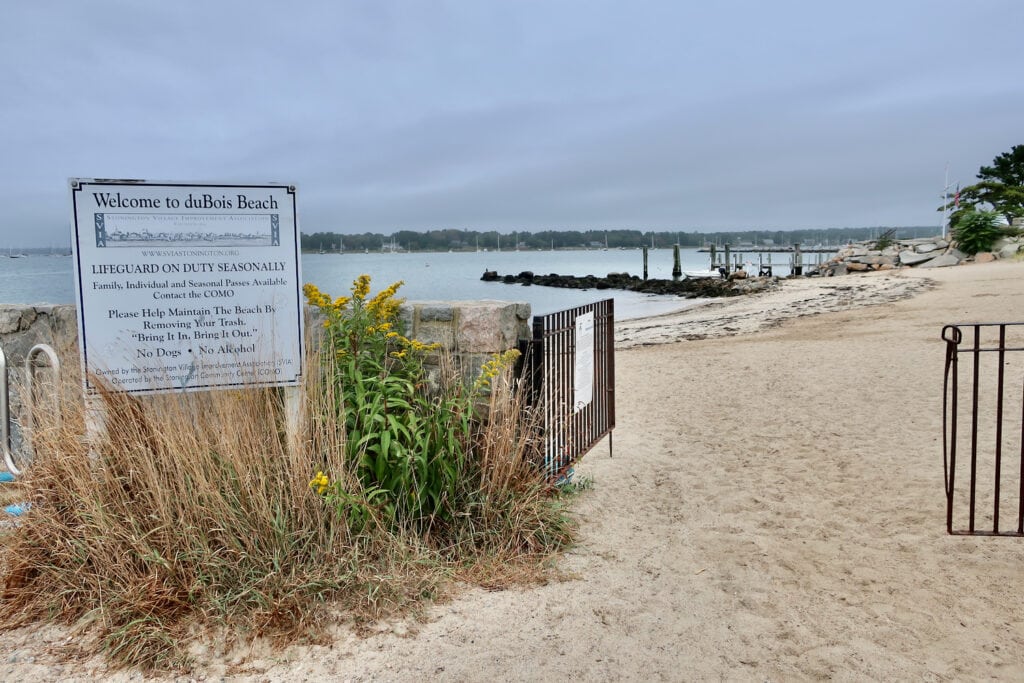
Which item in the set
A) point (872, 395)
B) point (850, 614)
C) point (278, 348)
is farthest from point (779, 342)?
point (278, 348)

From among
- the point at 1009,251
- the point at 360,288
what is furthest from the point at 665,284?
the point at 360,288

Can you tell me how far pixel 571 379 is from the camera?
5.94 metres

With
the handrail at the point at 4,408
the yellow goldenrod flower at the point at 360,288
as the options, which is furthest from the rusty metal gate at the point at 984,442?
the handrail at the point at 4,408

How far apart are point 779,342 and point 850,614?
37.6 ft

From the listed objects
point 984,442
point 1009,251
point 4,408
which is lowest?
point 984,442

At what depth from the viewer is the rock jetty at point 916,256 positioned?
27453 mm

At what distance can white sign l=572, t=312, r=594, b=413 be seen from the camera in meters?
6.07

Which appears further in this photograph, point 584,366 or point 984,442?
point 984,442

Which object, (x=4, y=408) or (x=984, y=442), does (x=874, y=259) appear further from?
(x=4, y=408)

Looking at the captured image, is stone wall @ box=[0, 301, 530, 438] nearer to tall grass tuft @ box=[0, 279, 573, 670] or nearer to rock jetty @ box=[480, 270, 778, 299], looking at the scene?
tall grass tuft @ box=[0, 279, 573, 670]

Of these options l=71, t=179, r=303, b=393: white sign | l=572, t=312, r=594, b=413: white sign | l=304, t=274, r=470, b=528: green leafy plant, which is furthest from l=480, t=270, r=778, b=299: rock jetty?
l=71, t=179, r=303, b=393: white sign

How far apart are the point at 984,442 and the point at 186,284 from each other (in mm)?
7207

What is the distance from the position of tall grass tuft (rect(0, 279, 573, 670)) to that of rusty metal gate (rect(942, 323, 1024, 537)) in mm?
2633

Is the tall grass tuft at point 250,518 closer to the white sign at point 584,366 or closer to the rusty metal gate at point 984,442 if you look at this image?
the white sign at point 584,366
